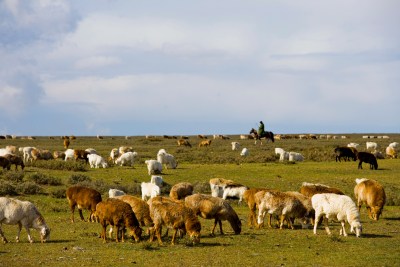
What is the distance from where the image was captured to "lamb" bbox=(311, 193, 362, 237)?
734 inches

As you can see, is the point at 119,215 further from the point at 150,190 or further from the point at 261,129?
the point at 261,129

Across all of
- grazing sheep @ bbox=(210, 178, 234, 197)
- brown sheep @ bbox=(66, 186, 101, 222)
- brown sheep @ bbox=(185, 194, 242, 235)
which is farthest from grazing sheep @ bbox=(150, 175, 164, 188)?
brown sheep @ bbox=(185, 194, 242, 235)

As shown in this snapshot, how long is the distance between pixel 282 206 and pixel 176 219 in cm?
472

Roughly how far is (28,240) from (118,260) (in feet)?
15.8

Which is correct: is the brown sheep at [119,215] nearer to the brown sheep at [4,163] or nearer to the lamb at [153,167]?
the lamb at [153,167]

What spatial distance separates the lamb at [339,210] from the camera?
18641 millimetres

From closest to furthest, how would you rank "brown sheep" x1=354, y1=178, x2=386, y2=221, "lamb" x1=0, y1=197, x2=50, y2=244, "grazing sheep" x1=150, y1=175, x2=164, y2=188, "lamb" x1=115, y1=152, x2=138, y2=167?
"lamb" x1=0, y1=197, x2=50, y2=244 → "brown sheep" x1=354, y1=178, x2=386, y2=221 → "grazing sheep" x1=150, y1=175, x2=164, y2=188 → "lamb" x1=115, y1=152, x2=138, y2=167

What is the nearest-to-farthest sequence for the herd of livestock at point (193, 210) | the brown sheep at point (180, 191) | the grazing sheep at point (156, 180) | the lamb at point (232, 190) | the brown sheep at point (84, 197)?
the herd of livestock at point (193, 210) → the brown sheep at point (84, 197) → the brown sheep at point (180, 191) → the lamb at point (232, 190) → the grazing sheep at point (156, 180)

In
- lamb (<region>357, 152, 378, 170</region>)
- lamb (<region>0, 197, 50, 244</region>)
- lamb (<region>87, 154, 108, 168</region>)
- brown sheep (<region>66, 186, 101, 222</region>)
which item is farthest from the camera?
lamb (<region>357, 152, 378, 170</region>)

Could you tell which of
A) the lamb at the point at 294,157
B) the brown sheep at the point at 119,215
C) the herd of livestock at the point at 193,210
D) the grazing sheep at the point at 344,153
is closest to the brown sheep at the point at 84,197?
the herd of livestock at the point at 193,210

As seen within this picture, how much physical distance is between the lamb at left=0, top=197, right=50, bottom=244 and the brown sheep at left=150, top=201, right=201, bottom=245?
3.60m

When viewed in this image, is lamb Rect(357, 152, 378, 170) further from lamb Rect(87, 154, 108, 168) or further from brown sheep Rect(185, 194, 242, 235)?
brown sheep Rect(185, 194, 242, 235)

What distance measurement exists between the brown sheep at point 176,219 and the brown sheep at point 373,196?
942 cm

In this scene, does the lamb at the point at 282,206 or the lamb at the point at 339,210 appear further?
the lamb at the point at 282,206
